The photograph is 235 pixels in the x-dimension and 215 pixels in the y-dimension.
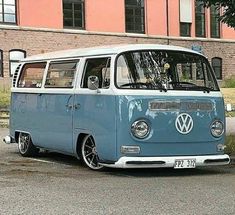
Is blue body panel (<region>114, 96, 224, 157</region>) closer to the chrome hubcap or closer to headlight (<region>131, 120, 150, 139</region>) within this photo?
headlight (<region>131, 120, 150, 139</region>)

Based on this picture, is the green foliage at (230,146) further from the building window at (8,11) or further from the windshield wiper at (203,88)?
the building window at (8,11)

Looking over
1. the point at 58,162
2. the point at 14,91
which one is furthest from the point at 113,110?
the point at 14,91

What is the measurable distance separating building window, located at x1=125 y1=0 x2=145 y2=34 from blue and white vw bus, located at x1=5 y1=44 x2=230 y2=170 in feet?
99.1

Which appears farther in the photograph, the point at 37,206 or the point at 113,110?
the point at 113,110

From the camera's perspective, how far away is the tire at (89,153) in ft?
35.4

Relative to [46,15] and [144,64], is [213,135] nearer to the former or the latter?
[144,64]

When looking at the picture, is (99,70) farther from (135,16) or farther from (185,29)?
(185,29)

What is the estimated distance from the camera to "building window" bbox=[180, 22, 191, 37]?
4412 cm

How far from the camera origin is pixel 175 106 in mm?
10312

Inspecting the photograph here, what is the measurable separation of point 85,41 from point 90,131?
96.7ft

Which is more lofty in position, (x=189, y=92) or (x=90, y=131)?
(x=189, y=92)

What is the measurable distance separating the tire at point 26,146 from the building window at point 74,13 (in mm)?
26552

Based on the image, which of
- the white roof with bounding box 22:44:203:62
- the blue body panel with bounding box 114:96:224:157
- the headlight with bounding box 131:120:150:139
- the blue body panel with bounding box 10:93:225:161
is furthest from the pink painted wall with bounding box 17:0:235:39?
the headlight with bounding box 131:120:150:139

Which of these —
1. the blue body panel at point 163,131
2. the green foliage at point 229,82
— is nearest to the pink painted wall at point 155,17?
the green foliage at point 229,82
